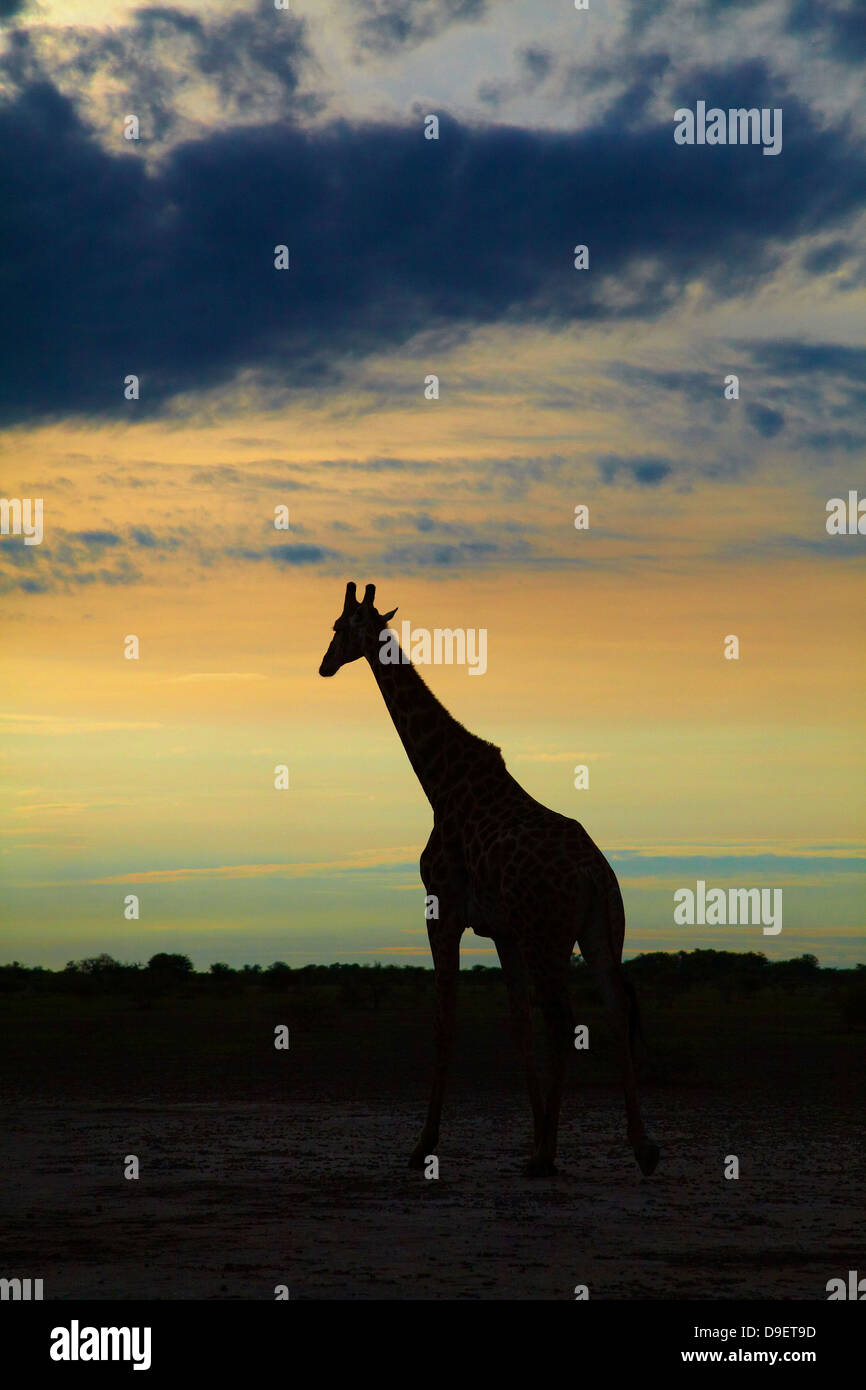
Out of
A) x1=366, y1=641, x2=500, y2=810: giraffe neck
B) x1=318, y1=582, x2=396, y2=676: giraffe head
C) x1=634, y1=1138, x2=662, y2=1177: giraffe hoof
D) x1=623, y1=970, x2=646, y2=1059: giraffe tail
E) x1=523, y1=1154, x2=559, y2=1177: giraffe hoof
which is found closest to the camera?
x1=634, y1=1138, x2=662, y2=1177: giraffe hoof

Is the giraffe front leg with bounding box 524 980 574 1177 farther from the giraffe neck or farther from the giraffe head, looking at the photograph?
the giraffe head

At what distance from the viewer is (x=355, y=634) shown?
16297mm

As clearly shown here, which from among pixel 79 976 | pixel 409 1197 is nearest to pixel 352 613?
pixel 409 1197

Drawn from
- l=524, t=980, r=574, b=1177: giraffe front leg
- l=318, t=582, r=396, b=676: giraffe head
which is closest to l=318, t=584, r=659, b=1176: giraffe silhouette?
l=524, t=980, r=574, b=1177: giraffe front leg

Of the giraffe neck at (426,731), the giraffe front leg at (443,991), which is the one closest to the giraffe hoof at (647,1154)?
the giraffe front leg at (443,991)

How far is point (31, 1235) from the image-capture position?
11172mm

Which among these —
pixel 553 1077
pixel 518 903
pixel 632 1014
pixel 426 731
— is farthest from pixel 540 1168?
pixel 426 731

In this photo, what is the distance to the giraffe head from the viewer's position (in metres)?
16.2

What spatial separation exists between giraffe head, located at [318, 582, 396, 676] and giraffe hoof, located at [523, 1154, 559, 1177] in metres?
5.77

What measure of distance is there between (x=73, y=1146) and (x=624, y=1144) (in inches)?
243

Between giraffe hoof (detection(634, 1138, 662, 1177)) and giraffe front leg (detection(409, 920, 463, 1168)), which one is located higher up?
giraffe front leg (detection(409, 920, 463, 1168))

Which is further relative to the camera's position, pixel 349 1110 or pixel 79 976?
pixel 79 976

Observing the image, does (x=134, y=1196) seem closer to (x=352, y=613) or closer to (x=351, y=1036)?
(x=352, y=613)

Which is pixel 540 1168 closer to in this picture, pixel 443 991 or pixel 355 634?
pixel 443 991
